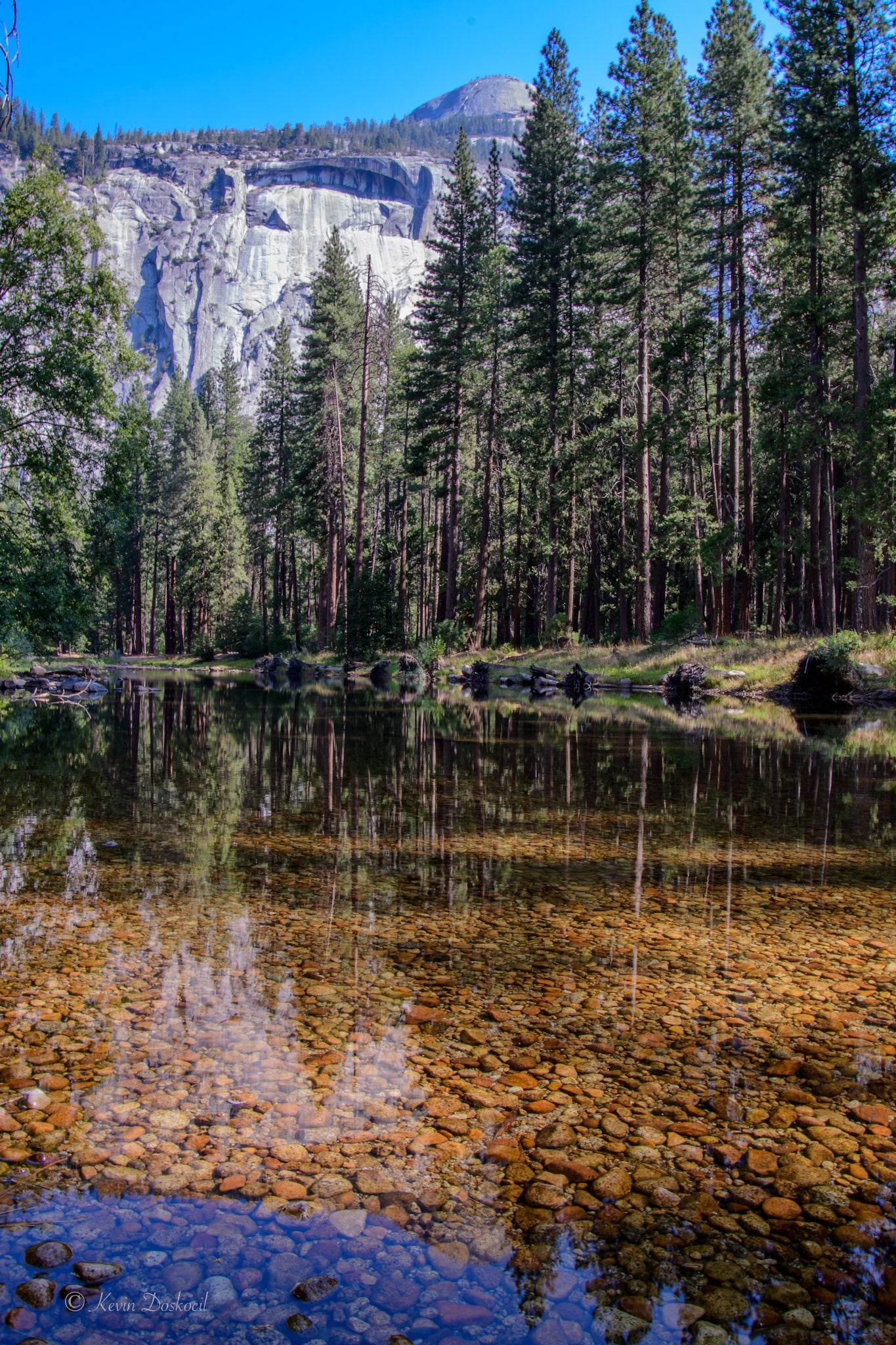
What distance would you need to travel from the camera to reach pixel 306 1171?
2.70 meters

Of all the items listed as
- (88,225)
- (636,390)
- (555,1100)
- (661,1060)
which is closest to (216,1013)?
(555,1100)

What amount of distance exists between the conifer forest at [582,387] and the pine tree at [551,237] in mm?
140

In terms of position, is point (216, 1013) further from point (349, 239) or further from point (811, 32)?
point (349, 239)

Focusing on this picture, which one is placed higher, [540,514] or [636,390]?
[636,390]

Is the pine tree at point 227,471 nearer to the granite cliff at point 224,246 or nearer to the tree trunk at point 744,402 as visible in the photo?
the tree trunk at point 744,402

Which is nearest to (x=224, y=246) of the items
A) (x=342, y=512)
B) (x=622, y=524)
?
(x=342, y=512)

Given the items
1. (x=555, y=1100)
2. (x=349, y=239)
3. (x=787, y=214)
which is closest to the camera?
(x=555, y=1100)

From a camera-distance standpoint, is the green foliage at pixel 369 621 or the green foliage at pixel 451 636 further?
the green foliage at pixel 369 621

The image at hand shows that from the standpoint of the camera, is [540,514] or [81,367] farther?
[540,514]

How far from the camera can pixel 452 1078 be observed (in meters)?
3.31

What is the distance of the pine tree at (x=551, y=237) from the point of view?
32.6 meters

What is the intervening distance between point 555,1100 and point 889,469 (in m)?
22.2

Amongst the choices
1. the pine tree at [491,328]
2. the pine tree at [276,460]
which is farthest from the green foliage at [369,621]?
the pine tree at [276,460]

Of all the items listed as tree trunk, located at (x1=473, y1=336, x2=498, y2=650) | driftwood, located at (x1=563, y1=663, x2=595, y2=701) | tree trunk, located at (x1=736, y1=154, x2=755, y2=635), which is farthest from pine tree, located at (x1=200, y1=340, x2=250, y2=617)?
tree trunk, located at (x1=736, y1=154, x2=755, y2=635)
